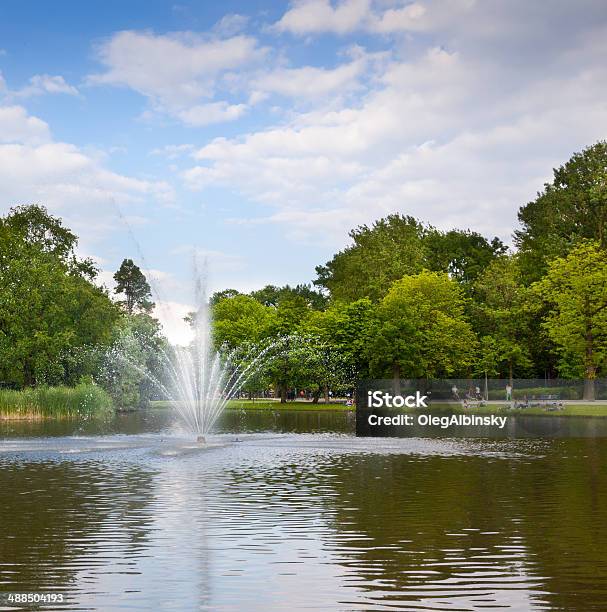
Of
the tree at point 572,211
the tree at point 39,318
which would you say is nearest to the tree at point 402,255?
the tree at point 572,211

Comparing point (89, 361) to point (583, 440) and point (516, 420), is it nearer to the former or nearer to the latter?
point (516, 420)

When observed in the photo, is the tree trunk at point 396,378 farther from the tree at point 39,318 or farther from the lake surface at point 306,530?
the lake surface at point 306,530

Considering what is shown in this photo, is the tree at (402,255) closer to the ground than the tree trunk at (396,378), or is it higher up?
higher up

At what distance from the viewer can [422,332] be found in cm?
10462

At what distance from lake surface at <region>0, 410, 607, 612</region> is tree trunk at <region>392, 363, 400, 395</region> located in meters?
60.2

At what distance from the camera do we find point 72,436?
168 feet

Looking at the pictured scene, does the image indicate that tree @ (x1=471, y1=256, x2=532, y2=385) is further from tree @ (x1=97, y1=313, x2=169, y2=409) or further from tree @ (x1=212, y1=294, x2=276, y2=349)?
tree @ (x1=97, y1=313, x2=169, y2=409)

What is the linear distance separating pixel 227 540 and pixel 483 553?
5112 mm

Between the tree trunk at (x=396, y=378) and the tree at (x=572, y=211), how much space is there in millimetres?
20565

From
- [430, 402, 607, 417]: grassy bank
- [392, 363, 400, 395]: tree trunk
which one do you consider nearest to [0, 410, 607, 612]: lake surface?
[430, 402, 607, 417]: grassy bank

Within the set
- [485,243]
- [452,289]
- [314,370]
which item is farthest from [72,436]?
[485,243]

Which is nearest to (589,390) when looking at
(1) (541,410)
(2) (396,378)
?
(1) (541,410)

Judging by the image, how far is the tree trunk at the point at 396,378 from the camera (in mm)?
100000

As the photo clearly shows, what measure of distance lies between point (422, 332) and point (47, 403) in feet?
157
